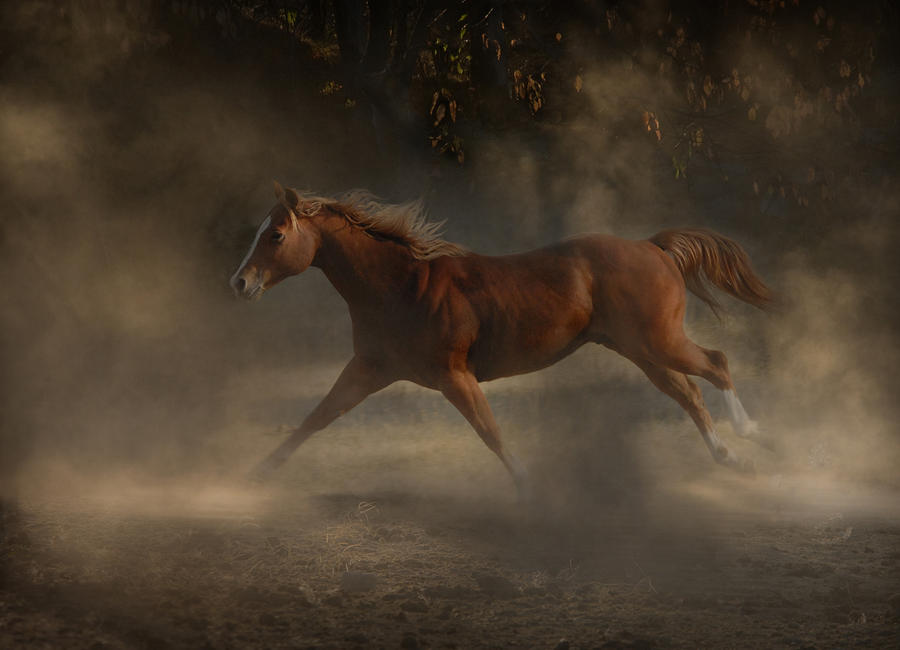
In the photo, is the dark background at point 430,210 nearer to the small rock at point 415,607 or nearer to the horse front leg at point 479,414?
the horse front leg at point 479,414

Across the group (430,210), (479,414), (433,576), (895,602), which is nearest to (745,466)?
(895,602)

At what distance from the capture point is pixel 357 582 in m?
3.66

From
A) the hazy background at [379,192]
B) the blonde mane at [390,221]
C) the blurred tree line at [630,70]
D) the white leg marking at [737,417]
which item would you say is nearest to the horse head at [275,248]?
the blonde mane at [390,221]

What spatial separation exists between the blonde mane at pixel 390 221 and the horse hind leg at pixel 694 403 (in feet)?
3.72

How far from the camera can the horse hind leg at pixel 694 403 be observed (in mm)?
4621

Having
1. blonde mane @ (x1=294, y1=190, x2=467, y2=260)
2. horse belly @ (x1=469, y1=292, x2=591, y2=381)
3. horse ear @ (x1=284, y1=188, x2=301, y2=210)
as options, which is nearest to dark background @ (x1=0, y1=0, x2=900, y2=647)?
horse belly @ (x1=469, y1=292, x2=591, y2=381)

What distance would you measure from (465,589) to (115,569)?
134cm

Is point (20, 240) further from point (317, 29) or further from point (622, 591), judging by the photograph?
point (622, 591)

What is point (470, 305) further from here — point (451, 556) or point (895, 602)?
point (895, 602)

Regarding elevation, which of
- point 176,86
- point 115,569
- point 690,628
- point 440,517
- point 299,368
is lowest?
point 690,628

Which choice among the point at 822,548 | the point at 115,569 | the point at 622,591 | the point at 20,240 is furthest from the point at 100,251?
the point at 822,548

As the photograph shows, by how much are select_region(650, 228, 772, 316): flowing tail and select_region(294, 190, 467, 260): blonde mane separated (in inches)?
43.0

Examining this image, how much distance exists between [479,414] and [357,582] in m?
1.01

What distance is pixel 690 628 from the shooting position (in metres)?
Answer: 3.30
